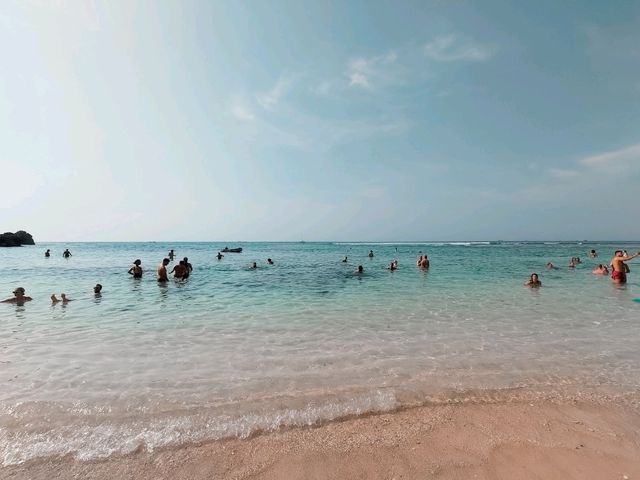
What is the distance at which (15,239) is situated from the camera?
86.5m

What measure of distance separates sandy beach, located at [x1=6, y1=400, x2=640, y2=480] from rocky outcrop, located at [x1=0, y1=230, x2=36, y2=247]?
109237mm

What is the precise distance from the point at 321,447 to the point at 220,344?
4748mm

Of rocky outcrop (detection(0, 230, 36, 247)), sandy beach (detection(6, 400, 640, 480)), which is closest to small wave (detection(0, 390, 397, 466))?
sandy beach (detection(6, 400, 640, 480))

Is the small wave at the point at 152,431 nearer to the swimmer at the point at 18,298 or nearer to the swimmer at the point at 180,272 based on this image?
the swimmer at the point at 18,298

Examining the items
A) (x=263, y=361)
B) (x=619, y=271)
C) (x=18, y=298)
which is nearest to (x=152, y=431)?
(x=263, y=361)

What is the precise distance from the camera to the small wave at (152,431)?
13.0 ft

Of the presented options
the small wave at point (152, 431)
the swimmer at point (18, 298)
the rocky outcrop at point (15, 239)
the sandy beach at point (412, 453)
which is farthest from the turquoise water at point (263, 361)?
the rocky outcrop at point (15, 239)

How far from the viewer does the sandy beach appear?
11.6ft

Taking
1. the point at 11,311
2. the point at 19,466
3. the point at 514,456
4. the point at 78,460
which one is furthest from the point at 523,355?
the point at 11,311

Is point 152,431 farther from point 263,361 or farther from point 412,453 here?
point 412,453

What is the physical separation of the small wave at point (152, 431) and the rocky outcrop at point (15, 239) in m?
108

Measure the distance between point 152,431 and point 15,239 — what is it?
112m

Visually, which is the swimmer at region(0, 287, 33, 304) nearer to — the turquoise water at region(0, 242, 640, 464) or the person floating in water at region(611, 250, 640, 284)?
the turquoise water at region(0, 242, 640, 464)

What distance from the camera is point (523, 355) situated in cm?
718
